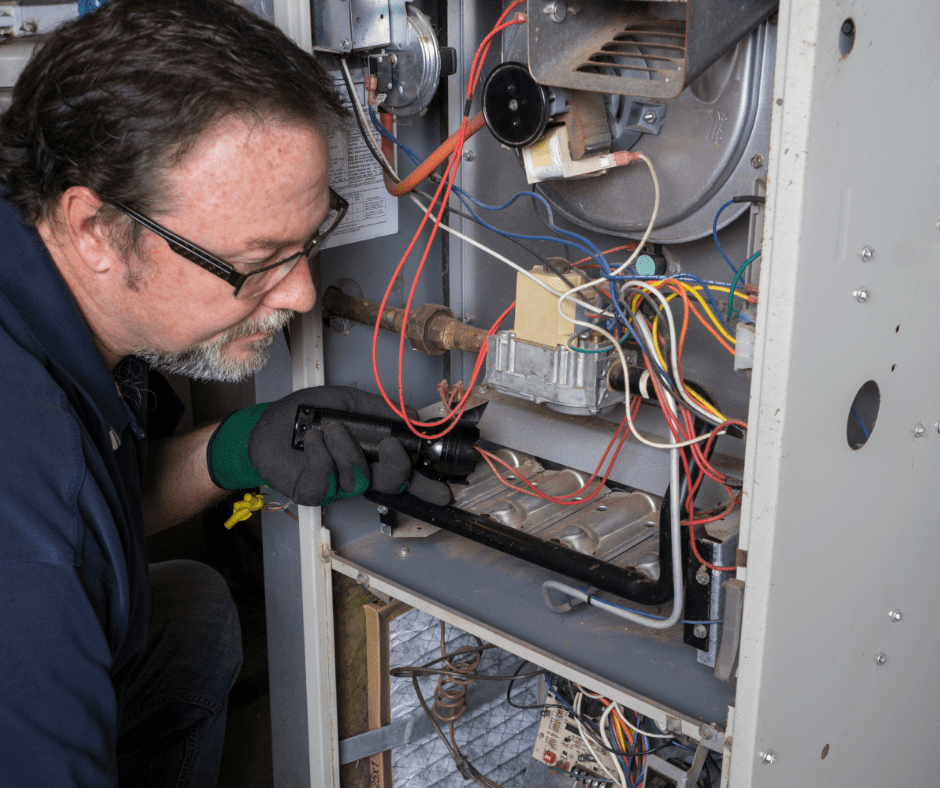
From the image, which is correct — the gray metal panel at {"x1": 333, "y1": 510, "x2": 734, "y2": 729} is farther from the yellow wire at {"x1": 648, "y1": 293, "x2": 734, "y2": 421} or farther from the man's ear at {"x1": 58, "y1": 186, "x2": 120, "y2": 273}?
the man's ear at {"x1": 58, "y1": 186, "x2": 120, "y2": 273}

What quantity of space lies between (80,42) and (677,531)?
833 millimetres

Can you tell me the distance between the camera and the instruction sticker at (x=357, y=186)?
117cm

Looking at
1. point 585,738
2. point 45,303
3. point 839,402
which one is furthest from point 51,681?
point 585,738

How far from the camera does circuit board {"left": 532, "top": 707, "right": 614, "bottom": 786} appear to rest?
1.49 meters

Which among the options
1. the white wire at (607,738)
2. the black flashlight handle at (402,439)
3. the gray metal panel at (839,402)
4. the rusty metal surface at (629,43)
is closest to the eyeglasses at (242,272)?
the black flashlight handle at (402,439)

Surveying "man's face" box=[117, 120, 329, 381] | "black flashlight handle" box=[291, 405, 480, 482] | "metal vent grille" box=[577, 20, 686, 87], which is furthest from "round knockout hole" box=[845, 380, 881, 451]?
"man's face" box=[117, 120, 329, 381]

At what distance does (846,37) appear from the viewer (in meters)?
0.66

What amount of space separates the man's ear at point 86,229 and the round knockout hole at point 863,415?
80 cm

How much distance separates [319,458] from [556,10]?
623 mm

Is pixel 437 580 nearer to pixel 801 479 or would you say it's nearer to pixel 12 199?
pixel 801 479

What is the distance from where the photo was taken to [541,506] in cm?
119

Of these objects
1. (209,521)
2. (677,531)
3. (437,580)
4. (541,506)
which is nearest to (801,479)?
(677,531)

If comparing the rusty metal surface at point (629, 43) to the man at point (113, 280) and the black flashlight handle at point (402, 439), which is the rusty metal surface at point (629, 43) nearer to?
the man at point (113, 280)

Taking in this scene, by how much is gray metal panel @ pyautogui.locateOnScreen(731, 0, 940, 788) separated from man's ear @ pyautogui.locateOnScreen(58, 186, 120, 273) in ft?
2.26
